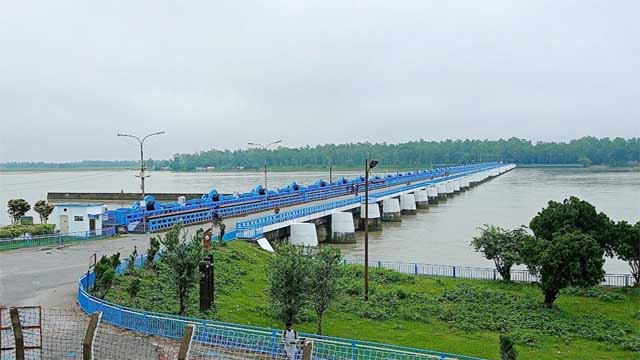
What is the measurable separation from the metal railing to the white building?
41cm

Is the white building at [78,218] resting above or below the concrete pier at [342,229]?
above

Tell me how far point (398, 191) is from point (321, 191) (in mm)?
9784

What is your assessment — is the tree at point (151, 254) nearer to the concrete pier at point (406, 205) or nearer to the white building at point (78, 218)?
the white building at point (78, 218)

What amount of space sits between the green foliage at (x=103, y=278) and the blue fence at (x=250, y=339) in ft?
9.83

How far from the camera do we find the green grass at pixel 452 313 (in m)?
18.2

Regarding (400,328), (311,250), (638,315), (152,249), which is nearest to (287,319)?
(311,250)

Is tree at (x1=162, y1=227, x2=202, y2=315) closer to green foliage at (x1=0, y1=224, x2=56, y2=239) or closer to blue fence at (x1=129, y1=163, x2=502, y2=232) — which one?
→ blue fence at (x1=129, y1=163, x2=502, y2=232)

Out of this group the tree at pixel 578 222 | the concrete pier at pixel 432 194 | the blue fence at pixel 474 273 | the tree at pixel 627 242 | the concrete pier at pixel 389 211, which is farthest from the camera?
the concrete pier at pixel 432 194

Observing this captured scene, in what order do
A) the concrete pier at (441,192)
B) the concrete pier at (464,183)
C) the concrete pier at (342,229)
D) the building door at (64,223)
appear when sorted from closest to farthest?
the building door at (64,223) → the concrete pier at (342,229) → the concrete pier at (441,192) → the concrete pier at (464,183)

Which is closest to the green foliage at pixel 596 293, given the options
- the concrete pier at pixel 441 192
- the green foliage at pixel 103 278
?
the green foliage at pixel 103 278

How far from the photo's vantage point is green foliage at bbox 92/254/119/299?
19.3 meters

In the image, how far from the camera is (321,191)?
A: 235ft

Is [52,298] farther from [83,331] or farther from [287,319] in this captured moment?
[287,319]

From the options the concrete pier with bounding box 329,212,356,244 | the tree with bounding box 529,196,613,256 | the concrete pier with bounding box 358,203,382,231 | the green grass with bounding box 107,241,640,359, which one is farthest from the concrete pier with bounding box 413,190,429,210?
the tree with bounding box 529,196,613,256
